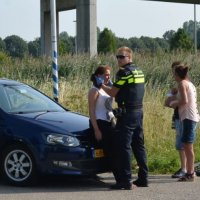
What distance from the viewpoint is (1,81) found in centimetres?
1000

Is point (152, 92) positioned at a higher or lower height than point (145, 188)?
higher

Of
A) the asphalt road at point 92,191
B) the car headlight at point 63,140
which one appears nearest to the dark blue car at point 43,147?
the car headlight at point 63,140

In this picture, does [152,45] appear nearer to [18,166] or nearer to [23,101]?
[23,101]

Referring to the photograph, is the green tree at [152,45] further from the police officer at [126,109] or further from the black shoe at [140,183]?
the police officer at [126,109]

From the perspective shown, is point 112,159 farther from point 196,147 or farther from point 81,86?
point 81,86

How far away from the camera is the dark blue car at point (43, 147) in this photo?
8547mm

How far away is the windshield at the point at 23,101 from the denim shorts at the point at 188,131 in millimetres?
2122

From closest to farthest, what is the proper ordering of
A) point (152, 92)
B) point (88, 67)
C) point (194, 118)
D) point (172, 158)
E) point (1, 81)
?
point (194, 118) < point (1, 81) < point (172, 158) < point (152, 92) < point (88, 67)

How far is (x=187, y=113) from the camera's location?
939 centimetres

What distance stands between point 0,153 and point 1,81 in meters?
1.54

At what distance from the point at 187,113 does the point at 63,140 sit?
2.08m

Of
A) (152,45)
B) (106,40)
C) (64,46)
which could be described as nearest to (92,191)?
(152,45)

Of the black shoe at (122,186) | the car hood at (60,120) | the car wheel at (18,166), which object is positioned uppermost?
the car hood at (60,120)

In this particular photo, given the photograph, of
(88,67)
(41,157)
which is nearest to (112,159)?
(41,157)
